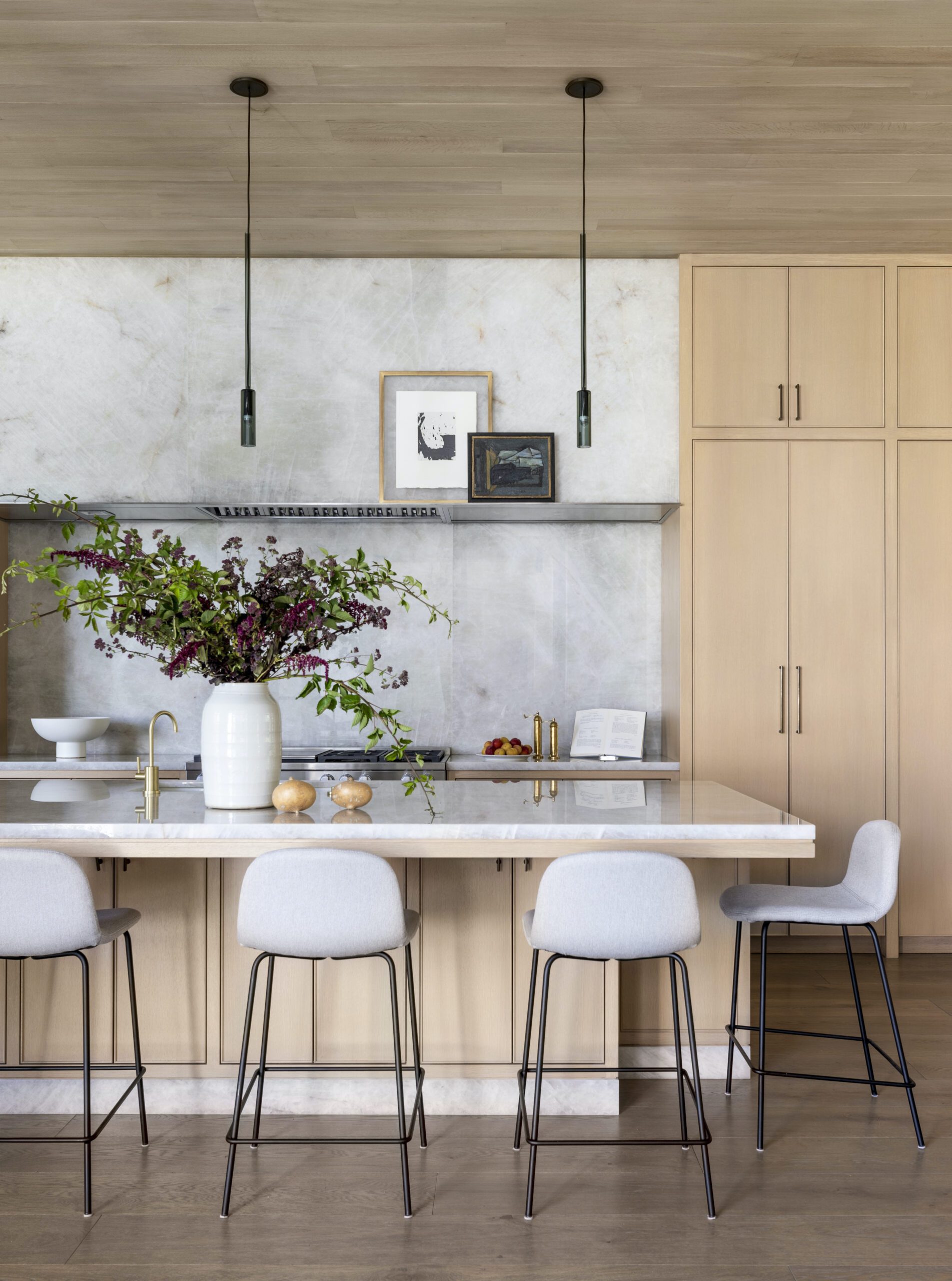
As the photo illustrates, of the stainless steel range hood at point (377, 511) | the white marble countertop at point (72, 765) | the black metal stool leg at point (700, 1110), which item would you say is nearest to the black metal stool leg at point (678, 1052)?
the black metal stool leg at point (700, 1110)

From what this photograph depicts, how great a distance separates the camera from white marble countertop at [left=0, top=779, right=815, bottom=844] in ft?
7.89

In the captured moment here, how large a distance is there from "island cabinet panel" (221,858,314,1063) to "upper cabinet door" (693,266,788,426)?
2896 millimetres

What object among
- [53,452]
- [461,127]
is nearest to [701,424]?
[461,127]

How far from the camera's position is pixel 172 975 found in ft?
9.11

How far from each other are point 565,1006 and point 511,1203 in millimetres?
584

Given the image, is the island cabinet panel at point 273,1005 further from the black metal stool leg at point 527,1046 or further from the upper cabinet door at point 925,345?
the upper cabinet door at point 925,345

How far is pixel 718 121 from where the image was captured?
129 inches

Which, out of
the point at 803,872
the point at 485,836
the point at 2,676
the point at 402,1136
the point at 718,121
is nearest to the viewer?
the point at 402,1136

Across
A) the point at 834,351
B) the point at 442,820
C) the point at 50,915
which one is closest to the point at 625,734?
the point at 834,351

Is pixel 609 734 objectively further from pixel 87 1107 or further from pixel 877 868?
pixel 87 1107

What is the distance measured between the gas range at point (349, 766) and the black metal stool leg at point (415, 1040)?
1440 mm

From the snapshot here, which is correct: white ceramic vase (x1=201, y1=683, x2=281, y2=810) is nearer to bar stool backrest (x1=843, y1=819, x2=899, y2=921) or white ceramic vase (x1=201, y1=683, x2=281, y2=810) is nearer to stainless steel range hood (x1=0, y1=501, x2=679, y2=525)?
bar stool backrest (x1=843, y1=819, x2=899, y2=921)

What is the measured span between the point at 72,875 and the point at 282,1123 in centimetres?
97

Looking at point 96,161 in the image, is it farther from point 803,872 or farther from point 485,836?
point 803,872
